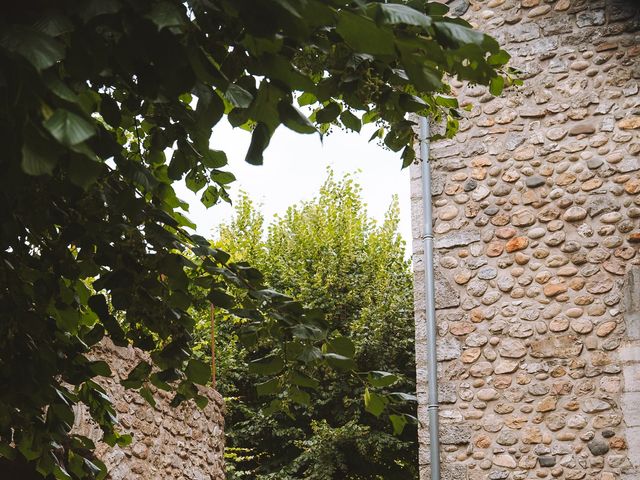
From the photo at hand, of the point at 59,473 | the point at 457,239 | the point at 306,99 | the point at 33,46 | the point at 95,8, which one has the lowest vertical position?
the point at 59,473

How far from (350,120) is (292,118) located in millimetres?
489

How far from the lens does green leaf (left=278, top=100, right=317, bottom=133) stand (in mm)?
1392

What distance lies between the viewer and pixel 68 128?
1.06m

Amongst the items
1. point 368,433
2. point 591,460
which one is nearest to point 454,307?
point 591,460

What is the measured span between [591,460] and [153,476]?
255 cm

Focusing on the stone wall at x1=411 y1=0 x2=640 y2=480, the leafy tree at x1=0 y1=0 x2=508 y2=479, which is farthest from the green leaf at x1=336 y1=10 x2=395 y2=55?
the stone wall at x1=411 y1=0 x2=640 y2=480

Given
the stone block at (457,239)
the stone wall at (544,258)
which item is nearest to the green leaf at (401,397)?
the stone wall at (544,258)

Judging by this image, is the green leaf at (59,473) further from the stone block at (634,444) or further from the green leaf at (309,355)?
the stone block at (634,444)

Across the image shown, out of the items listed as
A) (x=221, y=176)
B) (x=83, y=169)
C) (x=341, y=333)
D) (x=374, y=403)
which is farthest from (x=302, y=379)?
(x=341, y=333)

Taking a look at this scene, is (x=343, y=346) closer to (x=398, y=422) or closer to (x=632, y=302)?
(x=398, y=422)

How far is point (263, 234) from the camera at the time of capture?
13688 millimetres

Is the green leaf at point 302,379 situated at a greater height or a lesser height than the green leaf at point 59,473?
greater

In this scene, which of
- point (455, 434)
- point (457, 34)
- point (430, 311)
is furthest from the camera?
point (430, 311)

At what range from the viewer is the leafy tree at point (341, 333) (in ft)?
35.6
